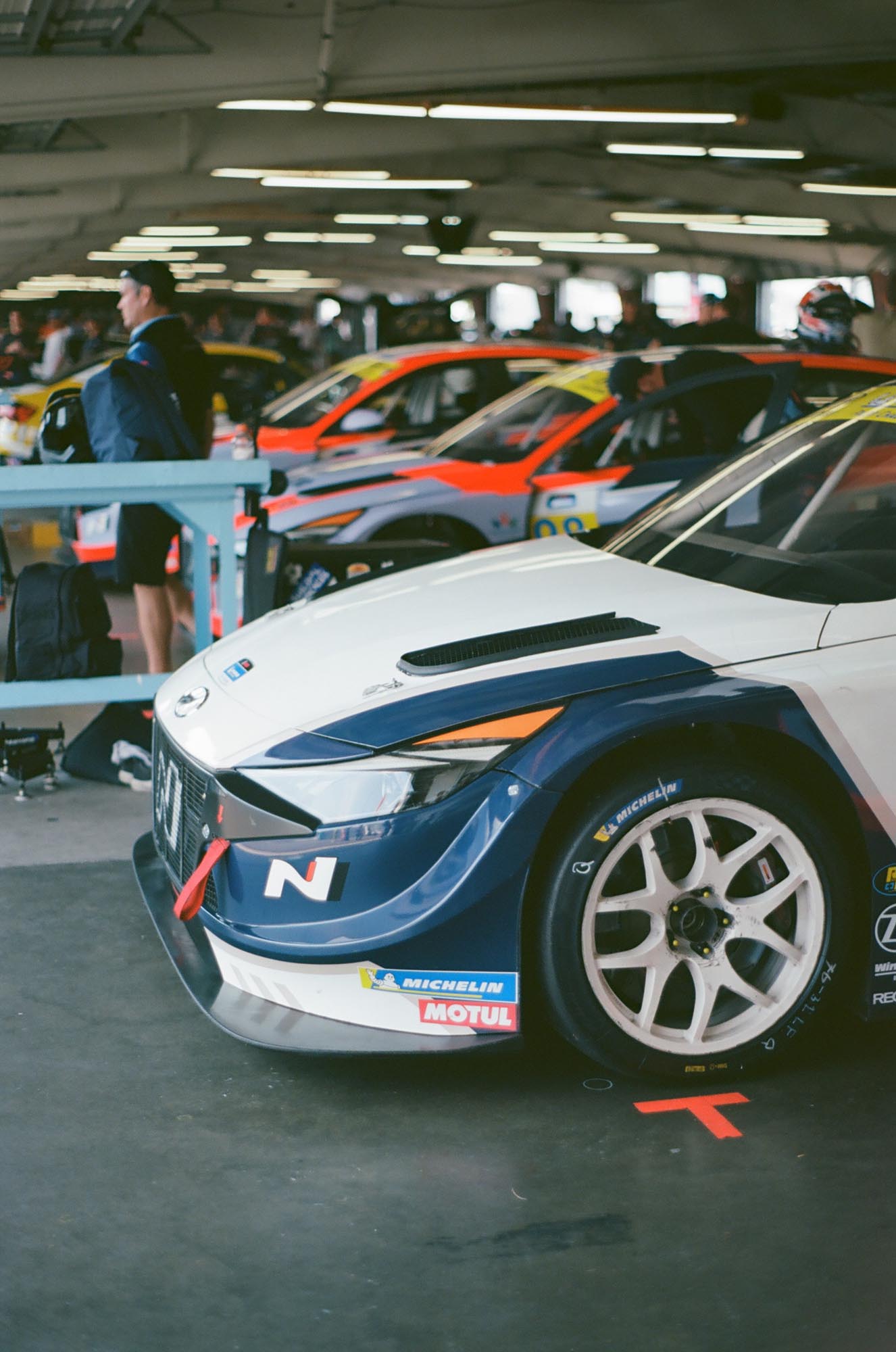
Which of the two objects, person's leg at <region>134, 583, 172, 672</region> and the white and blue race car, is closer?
the white and blue race car

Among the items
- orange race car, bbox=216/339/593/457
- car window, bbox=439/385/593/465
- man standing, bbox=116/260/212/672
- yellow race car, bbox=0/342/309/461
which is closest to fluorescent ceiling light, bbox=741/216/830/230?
yellow race car, bbox=0/342/309/461

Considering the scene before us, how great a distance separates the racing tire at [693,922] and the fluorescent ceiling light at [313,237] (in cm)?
3207

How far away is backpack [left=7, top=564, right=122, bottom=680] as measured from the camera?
5469 millimetres

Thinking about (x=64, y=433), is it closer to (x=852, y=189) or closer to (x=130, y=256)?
(x=852, y=189)

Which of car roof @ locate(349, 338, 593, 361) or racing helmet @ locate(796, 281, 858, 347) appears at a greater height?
racing helmet @ locate(796, 281, 858, 347)

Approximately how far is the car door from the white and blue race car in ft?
14.4

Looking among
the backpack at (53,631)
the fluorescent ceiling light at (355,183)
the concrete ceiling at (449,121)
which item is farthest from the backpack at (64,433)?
the fluorescent ceiling light at (355,183)

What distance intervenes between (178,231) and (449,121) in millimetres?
14496

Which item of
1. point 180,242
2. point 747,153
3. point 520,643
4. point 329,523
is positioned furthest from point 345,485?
point 180,242

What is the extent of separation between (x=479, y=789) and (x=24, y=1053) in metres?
1.26

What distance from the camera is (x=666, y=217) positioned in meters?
28.3

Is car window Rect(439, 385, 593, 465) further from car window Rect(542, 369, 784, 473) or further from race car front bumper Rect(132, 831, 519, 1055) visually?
race car front bumper Rect(132, 831, 519, 1055)

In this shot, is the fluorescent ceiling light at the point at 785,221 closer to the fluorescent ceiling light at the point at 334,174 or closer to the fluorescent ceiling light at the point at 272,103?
the fluorescent ceiling light at the point at 334,174

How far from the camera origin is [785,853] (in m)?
3.09
